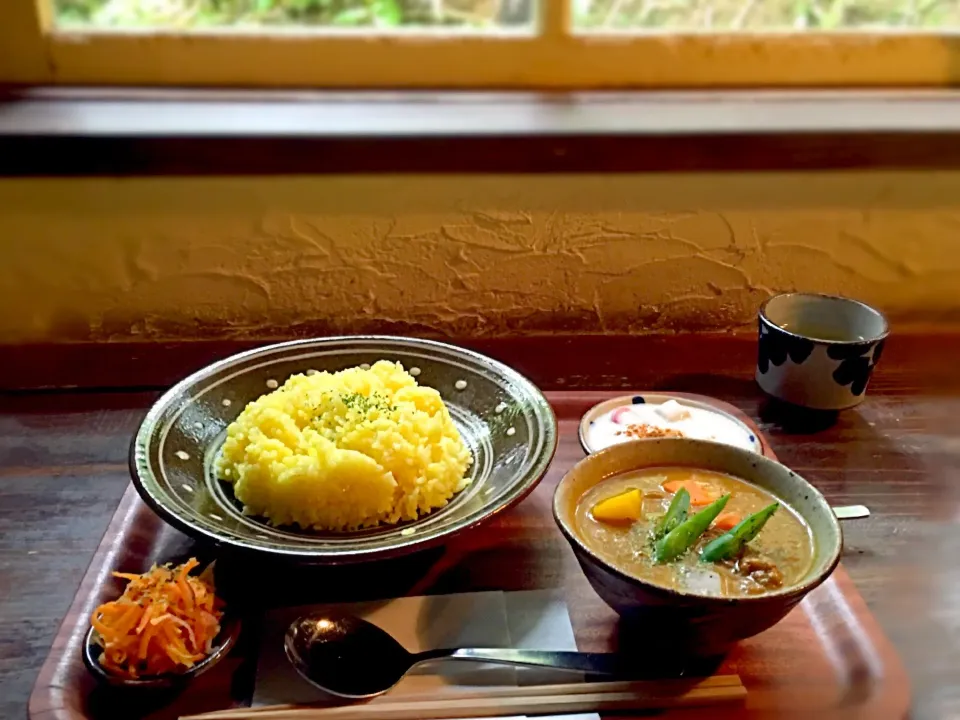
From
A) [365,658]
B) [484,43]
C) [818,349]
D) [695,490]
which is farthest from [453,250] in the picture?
[365,658]

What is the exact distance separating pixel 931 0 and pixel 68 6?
1540 mm

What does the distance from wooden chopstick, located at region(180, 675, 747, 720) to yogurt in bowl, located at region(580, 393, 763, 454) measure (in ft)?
1.28

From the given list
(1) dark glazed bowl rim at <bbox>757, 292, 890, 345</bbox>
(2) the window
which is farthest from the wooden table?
(2) the window

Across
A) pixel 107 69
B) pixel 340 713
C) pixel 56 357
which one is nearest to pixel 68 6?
pixel 107 69

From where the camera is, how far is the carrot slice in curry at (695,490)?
3.04ft

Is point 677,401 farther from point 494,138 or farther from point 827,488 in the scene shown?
point 494,138

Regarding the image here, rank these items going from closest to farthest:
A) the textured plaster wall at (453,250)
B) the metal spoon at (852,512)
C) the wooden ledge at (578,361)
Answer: the metal spoon at (852,512) → the wooden ledge at (578,361) → the textured plaster wall at (453,250)

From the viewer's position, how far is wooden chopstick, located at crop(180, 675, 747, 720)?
2.60 ft

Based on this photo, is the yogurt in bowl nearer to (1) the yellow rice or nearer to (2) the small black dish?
(1) the yellow rice

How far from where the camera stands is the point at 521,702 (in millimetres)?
803

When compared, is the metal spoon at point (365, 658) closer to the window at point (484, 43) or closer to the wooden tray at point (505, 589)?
the wooden tray at point (505, 589)

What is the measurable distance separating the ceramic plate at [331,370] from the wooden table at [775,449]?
13 cm

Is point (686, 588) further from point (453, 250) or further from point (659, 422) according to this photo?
point (453, 250)

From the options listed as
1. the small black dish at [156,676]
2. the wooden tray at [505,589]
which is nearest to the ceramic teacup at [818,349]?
the wooden tray at [505,589]
